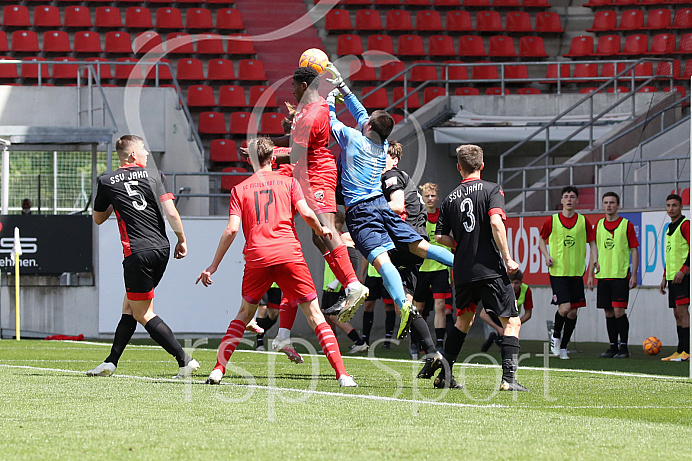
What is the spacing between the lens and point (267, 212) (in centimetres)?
747

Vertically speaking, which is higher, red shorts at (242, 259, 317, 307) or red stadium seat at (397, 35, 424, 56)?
red stadium seat at (397, 35, 424, 56)

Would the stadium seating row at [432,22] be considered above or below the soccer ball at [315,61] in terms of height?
above

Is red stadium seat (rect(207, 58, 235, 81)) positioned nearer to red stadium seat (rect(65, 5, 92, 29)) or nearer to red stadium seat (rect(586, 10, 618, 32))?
red stadium seat (rect(65, 5, 92, 29))

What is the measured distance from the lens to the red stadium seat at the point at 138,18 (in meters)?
23.4

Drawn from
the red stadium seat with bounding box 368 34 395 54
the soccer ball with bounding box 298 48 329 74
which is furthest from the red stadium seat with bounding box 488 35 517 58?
the soccer ball with bounding box 298 48 329 74

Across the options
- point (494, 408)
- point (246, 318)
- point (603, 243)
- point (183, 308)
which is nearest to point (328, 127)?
point (246, 318)

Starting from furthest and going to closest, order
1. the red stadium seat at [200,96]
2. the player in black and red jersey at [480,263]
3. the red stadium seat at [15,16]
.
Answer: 1. the red stadium seat at [15,16]
2. the red stadium seat at [200,96]
3. the player in black and red jersey at [480,263]

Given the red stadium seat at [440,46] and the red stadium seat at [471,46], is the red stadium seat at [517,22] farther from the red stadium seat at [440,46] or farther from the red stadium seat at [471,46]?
the red stadium seat at [440,46]

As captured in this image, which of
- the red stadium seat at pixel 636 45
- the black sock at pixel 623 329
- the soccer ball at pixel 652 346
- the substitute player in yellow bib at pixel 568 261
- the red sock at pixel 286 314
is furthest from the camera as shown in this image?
the red stadium seat at pixel 636 45

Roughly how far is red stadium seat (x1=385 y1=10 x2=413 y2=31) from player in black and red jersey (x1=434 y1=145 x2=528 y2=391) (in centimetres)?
1702

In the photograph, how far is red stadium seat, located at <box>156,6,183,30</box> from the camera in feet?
76.4

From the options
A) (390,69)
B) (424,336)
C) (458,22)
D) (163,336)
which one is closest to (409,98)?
(390,69)

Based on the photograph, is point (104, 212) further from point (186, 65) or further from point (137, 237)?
point (186, 65)

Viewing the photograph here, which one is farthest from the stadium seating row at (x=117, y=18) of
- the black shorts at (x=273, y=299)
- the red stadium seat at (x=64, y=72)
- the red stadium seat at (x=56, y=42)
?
the black shorts at (x=273, y=299)
